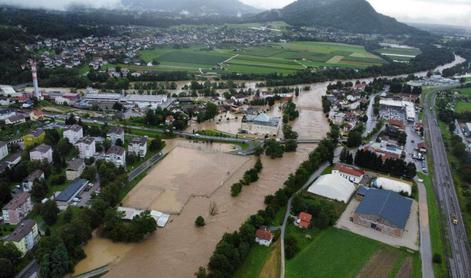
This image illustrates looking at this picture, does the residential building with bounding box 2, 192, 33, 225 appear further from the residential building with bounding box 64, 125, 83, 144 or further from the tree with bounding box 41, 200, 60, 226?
the residential building with bounding box 64, 125, 83, 144

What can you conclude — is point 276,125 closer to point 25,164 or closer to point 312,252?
point 312,252

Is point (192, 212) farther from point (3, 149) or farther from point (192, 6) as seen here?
point (192, 6)

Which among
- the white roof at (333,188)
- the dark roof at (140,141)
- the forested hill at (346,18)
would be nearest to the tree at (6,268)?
the dark roof at (140,141)

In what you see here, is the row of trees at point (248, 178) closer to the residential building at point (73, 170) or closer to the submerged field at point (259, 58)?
the residential building at point (73, 170)

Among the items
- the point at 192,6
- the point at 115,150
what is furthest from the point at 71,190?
the point at 192,6

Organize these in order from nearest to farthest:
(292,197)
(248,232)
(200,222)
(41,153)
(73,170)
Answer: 1. (248,232)
2. (200,222)
3. (292,197)
4. (73,170)
5. (41,153)

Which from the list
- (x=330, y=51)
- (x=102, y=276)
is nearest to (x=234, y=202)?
(x=102, y=276)
